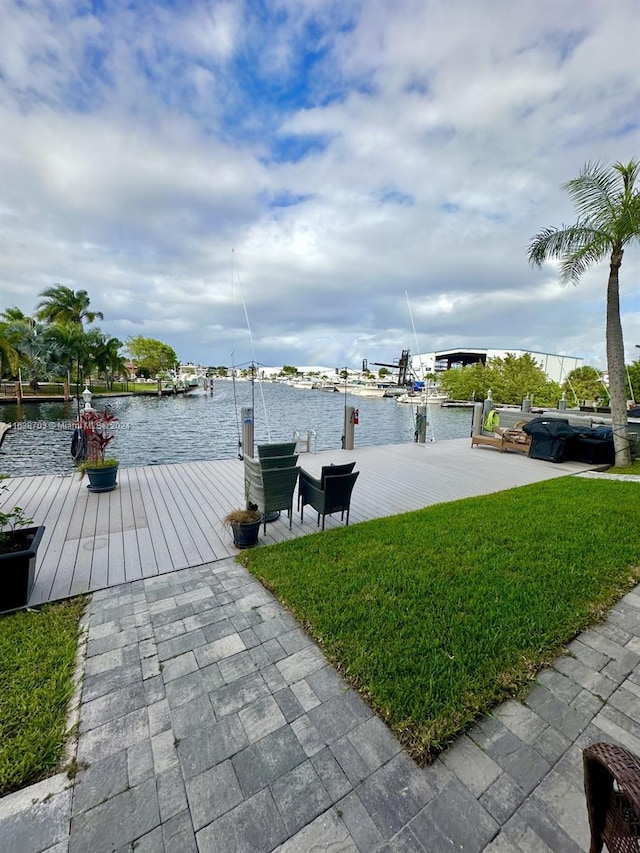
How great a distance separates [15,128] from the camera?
6.08 meters

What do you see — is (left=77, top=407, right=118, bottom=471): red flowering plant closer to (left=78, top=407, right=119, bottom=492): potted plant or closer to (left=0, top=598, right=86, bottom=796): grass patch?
(left=78, top=407, right=119, bottom=492): potted plant

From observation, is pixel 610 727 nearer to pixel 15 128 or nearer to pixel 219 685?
pixel 219 685

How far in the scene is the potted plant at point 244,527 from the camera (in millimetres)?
3436

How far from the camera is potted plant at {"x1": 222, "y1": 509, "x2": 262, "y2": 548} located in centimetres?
344

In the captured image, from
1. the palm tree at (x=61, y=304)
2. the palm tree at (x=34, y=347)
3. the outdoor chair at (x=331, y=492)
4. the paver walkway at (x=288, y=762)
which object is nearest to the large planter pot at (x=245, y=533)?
the outdoor chair at (x=331, y=492)

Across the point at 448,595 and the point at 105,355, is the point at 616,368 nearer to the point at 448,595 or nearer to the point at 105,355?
the point at 448,595

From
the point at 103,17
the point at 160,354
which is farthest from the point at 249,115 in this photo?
the point at 160,354

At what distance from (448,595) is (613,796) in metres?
1.76

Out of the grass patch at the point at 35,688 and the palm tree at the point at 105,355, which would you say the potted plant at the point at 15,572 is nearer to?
the grass patch at the point at 35,688

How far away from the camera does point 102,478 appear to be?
16.2 feet

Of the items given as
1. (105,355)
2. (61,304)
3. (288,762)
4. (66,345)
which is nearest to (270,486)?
(288,762)

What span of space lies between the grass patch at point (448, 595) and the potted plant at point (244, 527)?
0.16 meters

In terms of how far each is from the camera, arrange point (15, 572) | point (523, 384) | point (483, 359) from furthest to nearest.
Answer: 1. point (483, 359)
2. point (523, 384)
3. point (15, 572)

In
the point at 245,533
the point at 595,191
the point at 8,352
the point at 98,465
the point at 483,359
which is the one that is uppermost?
the point at 483,359
